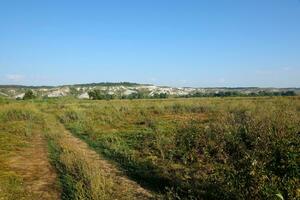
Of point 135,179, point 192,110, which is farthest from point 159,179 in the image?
point 192,110

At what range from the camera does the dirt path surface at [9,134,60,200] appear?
28.1 feet

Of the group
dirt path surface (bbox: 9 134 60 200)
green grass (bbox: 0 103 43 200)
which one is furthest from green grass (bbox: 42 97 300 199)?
green grass (bbox: 0 103 43 200)

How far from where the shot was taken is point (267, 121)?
1120 centimetres

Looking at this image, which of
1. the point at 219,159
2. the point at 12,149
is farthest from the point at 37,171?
the point at 219,159

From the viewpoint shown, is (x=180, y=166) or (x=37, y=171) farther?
(x=37, y=171)

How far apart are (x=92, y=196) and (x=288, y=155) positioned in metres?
3.55

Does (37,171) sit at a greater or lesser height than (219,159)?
lesser

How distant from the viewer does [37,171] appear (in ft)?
35.5

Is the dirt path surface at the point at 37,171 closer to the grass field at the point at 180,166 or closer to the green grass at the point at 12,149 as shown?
the grass field at the point at 180,166

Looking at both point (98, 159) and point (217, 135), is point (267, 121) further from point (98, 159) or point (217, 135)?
point (98, 159)

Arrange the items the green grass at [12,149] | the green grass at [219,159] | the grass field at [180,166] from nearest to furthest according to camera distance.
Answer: the green grass at [219,159]
the grass field at [180,166]
the green grass at [12,149]

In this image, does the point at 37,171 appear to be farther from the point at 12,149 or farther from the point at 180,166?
the point at 12,149

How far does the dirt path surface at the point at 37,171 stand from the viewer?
856 centimetres

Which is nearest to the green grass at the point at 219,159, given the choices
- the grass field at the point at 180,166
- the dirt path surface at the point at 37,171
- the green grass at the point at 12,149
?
the grass field at the point at 180,166
